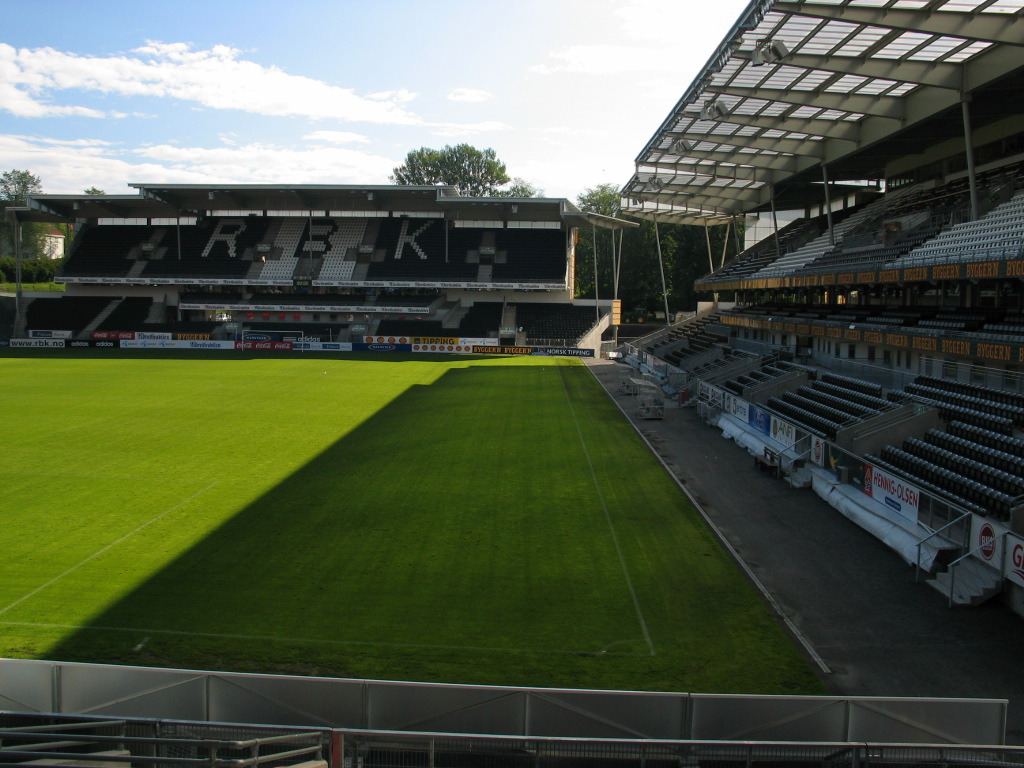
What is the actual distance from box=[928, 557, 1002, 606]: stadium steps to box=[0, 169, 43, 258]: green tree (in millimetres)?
105570

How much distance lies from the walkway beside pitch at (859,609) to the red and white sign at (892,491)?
79 cm

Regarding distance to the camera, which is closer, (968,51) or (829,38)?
(829,38)

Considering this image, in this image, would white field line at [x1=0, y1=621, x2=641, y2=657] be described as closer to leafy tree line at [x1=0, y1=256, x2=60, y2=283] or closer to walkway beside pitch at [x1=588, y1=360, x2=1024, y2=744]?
walkway beside pitch at [x1=588, y1=360, x2=1024, y2=744]

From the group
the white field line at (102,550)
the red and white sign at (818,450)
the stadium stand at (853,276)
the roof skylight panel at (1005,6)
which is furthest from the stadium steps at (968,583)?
the white field line at (102,550)

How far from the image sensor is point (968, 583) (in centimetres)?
1190

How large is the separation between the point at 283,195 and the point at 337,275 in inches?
330

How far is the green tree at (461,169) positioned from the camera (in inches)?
4304

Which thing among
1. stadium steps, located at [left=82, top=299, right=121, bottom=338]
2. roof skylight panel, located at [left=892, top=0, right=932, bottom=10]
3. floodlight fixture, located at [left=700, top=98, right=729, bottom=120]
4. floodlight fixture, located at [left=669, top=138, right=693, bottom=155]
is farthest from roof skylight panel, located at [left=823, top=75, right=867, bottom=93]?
stadium steps, located at [left=82, top=299, right=121, bottom=338]

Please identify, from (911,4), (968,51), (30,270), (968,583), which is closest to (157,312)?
(30,270)

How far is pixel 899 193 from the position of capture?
34.8 m

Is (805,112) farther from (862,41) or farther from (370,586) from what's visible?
(370,586)

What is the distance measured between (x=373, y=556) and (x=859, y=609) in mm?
8150

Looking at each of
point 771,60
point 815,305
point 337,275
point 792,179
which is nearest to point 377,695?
point 771,60

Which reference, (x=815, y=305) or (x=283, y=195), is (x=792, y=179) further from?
(x=283, y=195)
